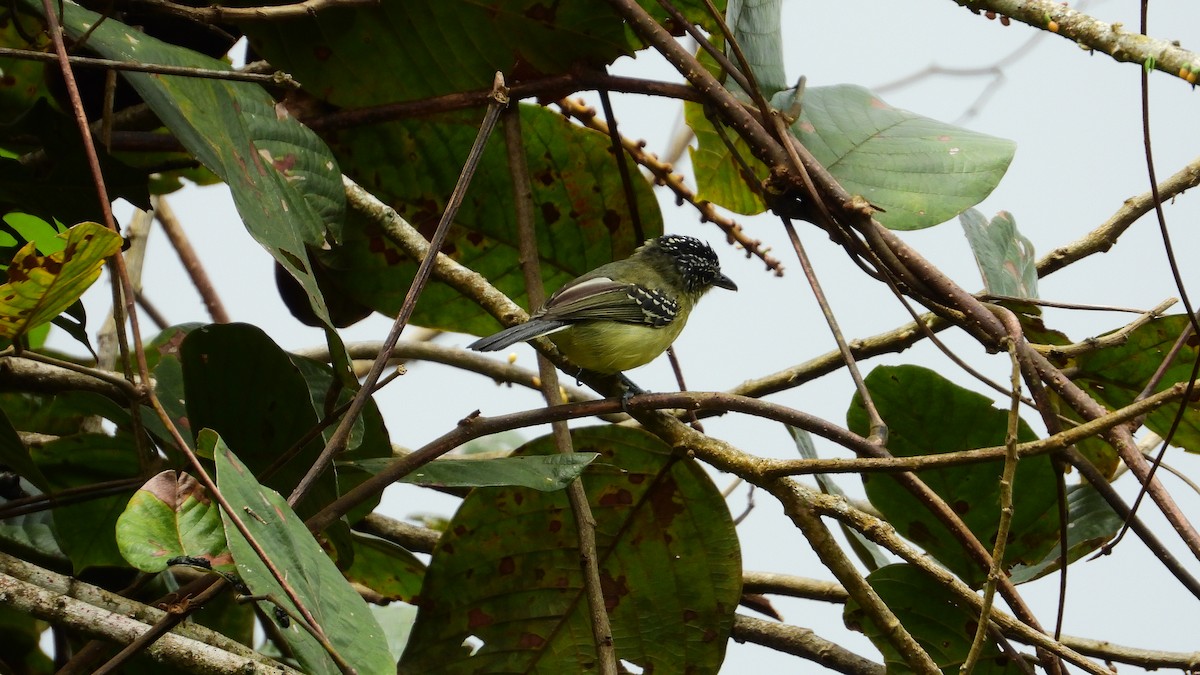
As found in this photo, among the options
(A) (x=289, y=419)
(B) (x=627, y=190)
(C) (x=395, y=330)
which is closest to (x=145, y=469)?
(A) (x=289, y=419)

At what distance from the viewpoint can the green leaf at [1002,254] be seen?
2.55 m

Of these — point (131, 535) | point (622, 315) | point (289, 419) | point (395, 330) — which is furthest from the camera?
point (622, 315)

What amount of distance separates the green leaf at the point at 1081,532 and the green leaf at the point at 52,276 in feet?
6.41

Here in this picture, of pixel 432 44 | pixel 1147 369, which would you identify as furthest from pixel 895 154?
pixel 432 44

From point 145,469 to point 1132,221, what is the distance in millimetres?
2191

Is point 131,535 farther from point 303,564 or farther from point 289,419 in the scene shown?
point 289,419

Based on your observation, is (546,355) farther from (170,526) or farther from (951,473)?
(170,526)

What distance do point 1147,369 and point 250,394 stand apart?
6.25 ft

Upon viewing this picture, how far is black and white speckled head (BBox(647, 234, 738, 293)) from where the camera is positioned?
3.77 m

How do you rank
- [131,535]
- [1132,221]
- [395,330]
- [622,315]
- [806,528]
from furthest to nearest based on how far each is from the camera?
[622,315] < [1132,221] < [806,528] < [395,330] < [131,535]

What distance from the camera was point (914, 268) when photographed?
226 cm

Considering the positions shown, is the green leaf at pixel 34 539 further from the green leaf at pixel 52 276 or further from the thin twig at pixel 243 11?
the thin twig at pixel 243 11

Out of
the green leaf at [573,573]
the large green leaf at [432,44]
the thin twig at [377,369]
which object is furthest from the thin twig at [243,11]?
the green leaf at [573,573]

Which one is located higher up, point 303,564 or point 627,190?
point 627,190
